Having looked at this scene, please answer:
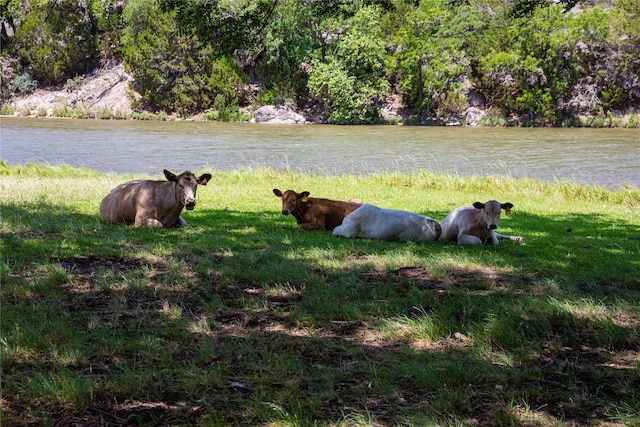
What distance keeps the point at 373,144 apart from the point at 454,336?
37.4m

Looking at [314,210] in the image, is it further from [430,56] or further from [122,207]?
[430,56]

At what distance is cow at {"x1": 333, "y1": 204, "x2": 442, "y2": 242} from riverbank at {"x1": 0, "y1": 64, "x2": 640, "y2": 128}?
56.9m

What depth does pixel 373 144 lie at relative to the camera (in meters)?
41.9

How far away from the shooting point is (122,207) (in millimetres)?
10414

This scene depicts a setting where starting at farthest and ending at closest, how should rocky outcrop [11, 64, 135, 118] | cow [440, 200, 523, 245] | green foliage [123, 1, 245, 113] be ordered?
rocky outcrop [11, 64, 135, 118] → green foliage [123, 1, 245, 113] → cow [440, 200, 523, 245]

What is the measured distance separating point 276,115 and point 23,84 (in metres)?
34.8

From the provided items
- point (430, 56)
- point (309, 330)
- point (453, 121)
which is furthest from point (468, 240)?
point (453, 121)

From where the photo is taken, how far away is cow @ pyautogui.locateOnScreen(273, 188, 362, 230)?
10.5 m

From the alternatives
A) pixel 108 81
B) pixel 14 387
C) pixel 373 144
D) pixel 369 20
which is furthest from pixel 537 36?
pixel 14 387

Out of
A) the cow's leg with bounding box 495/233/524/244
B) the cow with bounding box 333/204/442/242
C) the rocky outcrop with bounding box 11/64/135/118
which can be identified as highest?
the rocky outcrop with bounding box 11/64/135/118

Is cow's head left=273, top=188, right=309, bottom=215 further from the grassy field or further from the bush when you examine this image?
the bush

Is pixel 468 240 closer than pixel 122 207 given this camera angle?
Yes

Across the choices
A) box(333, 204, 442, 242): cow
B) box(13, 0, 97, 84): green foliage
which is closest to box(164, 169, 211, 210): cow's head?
box(333, 204, 442, 242): cow

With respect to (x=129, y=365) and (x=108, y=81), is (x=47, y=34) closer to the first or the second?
(x=108, y=81)
